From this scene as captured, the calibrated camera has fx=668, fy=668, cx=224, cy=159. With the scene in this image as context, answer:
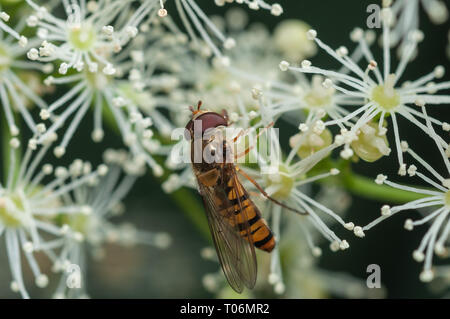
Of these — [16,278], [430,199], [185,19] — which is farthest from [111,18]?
[430,199]

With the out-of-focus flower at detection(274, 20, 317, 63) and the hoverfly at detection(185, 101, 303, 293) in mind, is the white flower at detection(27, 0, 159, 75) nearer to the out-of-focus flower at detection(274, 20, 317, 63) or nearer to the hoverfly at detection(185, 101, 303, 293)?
the hoverfly at detection(185, 101, 303, 293)

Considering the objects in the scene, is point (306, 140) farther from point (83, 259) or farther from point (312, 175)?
point (83, 259)

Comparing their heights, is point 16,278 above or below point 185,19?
below

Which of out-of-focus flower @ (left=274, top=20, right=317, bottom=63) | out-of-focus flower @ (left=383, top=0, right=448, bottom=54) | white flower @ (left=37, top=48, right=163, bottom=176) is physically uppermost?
out-of-focus flower @ (left=274, top=20, right=317, bottom=63)

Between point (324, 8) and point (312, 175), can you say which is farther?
point (324, 8)

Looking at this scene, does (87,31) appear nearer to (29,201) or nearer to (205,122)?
(205,122)

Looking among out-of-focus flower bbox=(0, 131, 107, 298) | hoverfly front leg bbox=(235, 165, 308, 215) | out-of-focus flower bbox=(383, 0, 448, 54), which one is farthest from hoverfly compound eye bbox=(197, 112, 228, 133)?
out-of-focus flower bbox=(383, 0, 448, 54)
